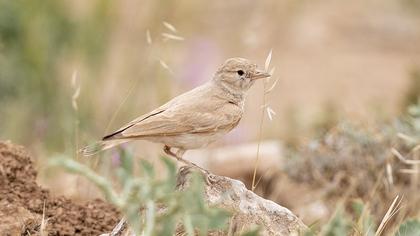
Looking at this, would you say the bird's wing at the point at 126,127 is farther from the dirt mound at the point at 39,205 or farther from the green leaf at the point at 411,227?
the green leaf at the point at 411,227

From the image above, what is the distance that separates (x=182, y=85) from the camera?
9781 mm

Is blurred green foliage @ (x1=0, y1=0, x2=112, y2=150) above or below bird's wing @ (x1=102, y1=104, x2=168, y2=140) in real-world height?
above

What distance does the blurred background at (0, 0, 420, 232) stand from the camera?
779 cm

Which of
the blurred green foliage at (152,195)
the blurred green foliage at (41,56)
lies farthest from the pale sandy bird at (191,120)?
the blurred green foliage at (41,56)

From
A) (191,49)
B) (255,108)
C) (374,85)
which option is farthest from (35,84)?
(374,85)

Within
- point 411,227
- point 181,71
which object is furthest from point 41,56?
point 411,227

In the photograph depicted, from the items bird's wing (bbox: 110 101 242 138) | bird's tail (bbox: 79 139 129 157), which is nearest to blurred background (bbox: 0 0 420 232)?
bird's wing (bbox: 110 101 242 138)

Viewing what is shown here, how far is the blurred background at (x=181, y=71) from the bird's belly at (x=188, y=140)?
0.61 m

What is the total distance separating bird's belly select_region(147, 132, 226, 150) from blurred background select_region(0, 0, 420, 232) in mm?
612

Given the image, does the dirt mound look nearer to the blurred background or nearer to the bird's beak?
the blurred background

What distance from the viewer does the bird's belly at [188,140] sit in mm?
4441

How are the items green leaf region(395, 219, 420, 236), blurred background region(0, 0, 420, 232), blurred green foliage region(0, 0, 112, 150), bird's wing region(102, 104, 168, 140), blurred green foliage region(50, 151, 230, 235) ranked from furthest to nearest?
blurred green foliage region(0, 0, 112, 150), blurred background region(0, 0, 420, 232), bird's wing region(102, 104, 168, 140), green leaf region(395, 219, 420, 236), blurred green foliage region(50, 151, 230, 235)

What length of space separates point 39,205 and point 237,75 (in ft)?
3.85

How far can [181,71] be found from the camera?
33.3 feet
